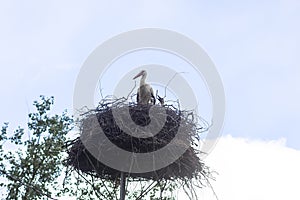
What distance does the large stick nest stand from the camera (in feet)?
12.6

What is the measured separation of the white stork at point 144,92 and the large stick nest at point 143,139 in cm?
47

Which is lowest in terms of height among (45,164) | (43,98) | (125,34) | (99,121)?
(99,121)

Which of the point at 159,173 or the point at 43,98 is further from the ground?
the point at 43,98

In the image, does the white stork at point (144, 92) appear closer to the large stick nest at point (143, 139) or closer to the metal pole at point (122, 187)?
the large stick nest at point (143, 139)

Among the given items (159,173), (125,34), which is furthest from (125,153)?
(125,34)

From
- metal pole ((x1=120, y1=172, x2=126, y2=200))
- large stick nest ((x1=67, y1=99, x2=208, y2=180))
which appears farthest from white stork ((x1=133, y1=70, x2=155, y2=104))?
metal pole ((x1=120, y1=172, x2=126, y2=200))

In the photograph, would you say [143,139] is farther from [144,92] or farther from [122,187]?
[144,92]

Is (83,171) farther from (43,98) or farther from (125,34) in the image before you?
(43,98)

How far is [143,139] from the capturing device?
380cm

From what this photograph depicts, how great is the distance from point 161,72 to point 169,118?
2.37ft

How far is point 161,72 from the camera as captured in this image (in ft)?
15.1

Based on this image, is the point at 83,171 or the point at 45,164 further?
the point at 45,164

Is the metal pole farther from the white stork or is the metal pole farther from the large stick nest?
the white stork

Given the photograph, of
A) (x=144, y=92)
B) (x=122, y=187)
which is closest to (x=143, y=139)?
(x=122, y=187)
